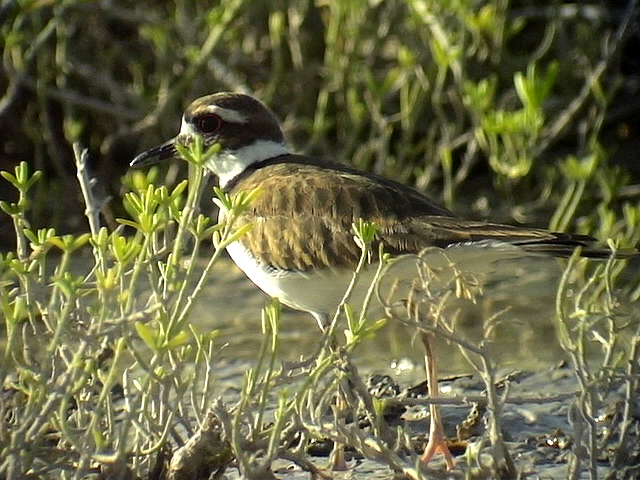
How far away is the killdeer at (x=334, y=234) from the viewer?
13.4ft

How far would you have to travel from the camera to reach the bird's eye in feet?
17.2

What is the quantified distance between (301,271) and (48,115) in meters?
3.42

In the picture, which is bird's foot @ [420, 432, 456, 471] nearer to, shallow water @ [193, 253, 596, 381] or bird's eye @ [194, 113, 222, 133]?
shallow water @ [193, 253, 596, 381]

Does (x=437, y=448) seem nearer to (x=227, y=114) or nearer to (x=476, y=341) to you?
(x=476, y=341)

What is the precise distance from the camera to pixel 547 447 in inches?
168

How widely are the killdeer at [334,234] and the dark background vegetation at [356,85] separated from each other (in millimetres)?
1702

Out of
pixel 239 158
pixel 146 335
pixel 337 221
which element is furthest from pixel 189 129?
pixel 146 335

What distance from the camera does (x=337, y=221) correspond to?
14.5 feet

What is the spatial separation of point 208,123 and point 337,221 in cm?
104

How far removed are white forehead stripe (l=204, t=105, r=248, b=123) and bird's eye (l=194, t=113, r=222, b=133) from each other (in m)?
0.02

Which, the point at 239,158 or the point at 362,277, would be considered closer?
the point at 362,277

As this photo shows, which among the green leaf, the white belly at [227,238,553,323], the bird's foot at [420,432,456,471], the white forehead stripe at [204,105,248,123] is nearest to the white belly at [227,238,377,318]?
the white belly at [227,238,553,323]

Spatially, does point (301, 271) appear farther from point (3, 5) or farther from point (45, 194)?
point (45, 194)

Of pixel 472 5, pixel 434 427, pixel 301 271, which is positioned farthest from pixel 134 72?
pixel 434 427
